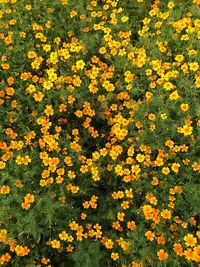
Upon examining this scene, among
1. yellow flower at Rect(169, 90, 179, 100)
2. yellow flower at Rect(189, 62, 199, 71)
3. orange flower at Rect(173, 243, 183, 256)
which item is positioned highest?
yellow flower at Rect(189, 62, 199, 71)

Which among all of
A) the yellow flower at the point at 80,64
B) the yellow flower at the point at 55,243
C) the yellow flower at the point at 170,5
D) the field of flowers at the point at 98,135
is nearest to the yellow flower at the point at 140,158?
the field of flowers at the point at 98,135

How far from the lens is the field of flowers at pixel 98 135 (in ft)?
13.6

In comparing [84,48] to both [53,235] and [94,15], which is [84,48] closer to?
[94,15]

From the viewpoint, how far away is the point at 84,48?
17.5 ft

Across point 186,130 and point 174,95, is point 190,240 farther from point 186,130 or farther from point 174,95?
point 174,95

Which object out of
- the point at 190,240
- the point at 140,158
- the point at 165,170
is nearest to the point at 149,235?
the point at 190,240

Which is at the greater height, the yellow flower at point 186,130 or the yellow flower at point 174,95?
the yellow flower at point 174,95

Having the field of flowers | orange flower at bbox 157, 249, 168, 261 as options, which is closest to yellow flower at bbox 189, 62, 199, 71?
the field of flowers

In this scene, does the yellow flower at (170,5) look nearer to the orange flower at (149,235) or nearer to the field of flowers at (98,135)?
the field of flowers at (98,135)

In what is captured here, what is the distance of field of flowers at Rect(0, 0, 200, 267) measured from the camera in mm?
4156

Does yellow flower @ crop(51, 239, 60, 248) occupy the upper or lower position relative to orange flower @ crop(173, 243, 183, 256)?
upper

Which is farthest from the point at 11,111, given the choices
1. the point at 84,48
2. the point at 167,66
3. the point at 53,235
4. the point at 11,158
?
the point at 167,66

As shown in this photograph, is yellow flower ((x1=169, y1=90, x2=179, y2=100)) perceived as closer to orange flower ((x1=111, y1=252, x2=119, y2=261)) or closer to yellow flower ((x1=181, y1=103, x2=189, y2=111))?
yellow flower ((x1=181, y1=103, x2=189, y2=111))

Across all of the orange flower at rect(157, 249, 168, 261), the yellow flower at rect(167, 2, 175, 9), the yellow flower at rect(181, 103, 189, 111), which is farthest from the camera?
the yellow flower at rect(167, 2, 175, 9)
